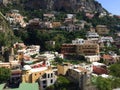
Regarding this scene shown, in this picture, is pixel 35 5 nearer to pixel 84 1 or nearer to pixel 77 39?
pixel 84 1

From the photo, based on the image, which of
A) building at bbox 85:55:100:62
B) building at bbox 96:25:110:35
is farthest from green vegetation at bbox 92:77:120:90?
building at bbox 96:25:110:35

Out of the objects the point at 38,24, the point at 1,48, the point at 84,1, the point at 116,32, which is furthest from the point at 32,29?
the point at 84,1

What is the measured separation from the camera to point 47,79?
127 feet

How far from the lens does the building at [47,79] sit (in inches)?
1513

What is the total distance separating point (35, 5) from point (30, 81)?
171 ft

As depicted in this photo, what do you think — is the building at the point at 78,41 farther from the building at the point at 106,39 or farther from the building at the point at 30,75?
the building at the point at 30,75

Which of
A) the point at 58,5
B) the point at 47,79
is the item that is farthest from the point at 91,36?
the point at 47,79

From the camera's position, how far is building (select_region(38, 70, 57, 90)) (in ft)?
126

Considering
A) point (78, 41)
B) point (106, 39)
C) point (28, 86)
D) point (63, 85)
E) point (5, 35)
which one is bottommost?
point (63, 85)

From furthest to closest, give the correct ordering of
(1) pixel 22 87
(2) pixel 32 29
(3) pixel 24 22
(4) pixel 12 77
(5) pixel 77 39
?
(3) pixel 24 22, (2) pixel 32 29, (5) pixel 77 39, (4) pixel 12 77, (1) pixel 22 87

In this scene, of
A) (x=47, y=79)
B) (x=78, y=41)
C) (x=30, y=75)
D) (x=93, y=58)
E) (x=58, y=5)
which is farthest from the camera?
(x=58, y=5)

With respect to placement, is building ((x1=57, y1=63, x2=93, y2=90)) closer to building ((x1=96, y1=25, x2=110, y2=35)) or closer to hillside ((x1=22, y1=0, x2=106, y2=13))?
building ((x1=96, y1=25, x2=110, y2=35))

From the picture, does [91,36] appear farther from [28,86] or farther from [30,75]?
[28,86]

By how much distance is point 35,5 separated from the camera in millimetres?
88875
